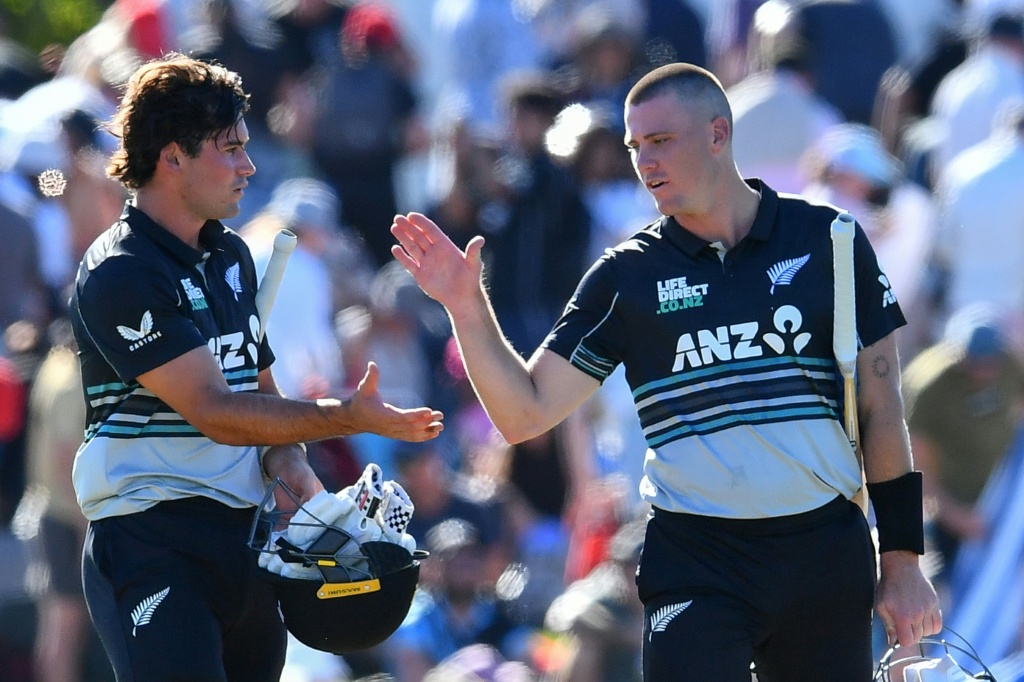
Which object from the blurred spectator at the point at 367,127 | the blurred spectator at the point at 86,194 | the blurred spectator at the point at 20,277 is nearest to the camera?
the blurred spectator at the point at 86,194

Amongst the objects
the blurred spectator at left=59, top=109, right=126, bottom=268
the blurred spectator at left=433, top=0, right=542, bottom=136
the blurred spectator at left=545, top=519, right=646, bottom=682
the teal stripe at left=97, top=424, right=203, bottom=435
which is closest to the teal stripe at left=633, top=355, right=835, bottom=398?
the teal stripe at left=97, top=424, right=203, bottom=435

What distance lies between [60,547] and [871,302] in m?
4.95

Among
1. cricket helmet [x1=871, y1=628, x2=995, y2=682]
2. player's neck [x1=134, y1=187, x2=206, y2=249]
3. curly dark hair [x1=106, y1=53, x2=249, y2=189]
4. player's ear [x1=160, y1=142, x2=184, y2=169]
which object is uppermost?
curly dark hair [x1=106, y1=53, x2=249, y2=189]

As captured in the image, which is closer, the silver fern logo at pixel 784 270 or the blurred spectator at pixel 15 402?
the silver fern logo at pixel 784 270

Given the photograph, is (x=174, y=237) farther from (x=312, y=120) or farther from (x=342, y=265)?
(x=312, y=120)

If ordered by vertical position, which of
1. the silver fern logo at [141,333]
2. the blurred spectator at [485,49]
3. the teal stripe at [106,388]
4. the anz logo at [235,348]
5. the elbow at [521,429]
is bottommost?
the elbow at [521,429]

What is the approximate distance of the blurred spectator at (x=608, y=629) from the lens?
7.67 metres

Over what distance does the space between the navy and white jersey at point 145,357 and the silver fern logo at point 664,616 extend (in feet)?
3.89

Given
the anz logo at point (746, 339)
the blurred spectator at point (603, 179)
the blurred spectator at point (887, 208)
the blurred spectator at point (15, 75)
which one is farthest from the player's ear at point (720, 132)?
the blurred spectator at point (15, 75)

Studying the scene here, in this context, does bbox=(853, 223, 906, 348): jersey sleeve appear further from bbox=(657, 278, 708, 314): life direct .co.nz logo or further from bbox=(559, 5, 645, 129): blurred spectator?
bbox=(559, 5, 645, 129): blurred spectator

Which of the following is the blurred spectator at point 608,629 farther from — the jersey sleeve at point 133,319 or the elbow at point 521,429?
the jersey sleeve at point 133,319

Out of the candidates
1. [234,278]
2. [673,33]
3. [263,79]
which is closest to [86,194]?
[263,79]

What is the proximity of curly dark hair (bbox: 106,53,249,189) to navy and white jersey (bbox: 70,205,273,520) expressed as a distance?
5.7 inches

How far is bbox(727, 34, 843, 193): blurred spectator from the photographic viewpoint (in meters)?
9.32
